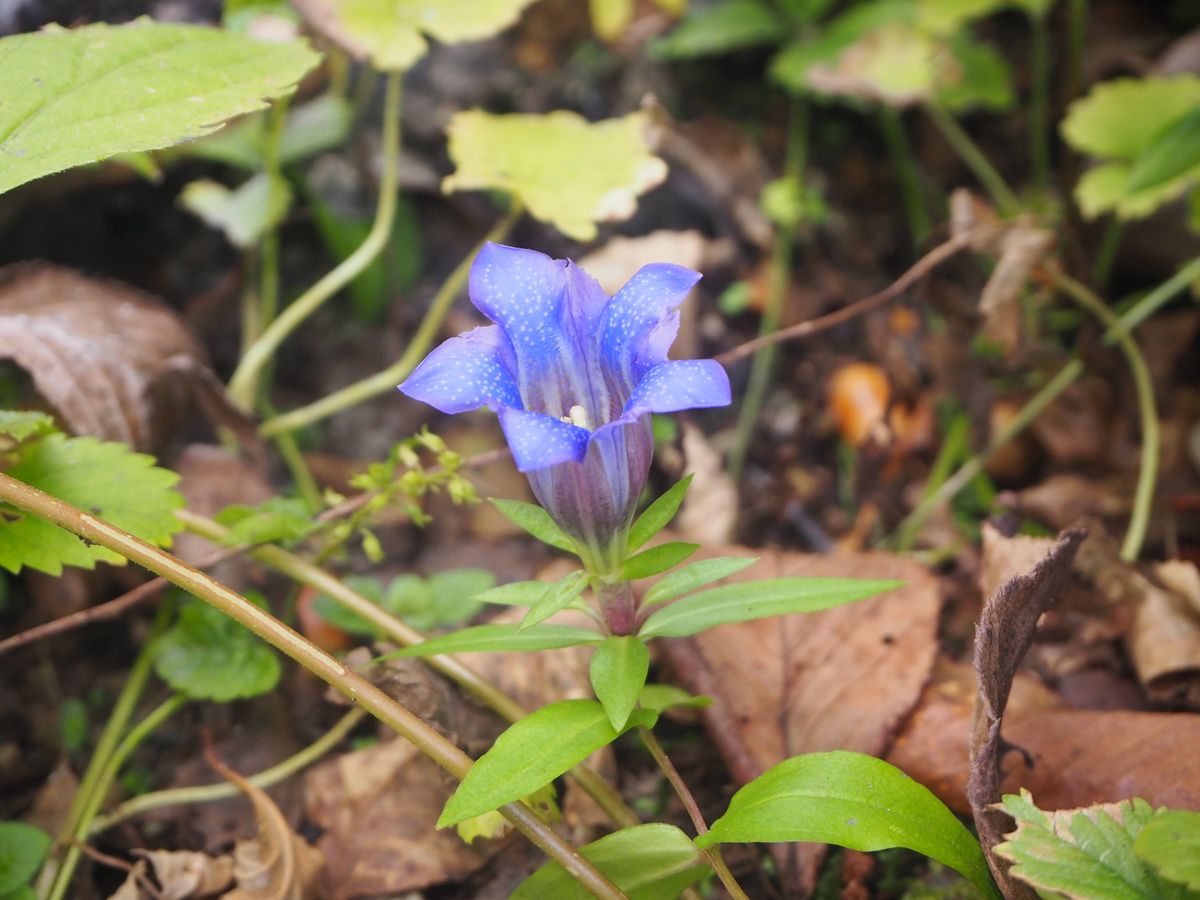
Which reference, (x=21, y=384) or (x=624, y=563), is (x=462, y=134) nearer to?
(x=21, y=384)

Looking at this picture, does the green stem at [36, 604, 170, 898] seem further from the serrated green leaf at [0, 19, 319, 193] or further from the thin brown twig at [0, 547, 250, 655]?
the serrated green leaf at [0, 19, 319, 193]

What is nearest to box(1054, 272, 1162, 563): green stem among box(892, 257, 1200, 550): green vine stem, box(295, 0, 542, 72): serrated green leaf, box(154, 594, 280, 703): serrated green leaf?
box(892, 257, 1200, 550): green vine stem

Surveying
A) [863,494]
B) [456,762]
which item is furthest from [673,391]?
[863,494]

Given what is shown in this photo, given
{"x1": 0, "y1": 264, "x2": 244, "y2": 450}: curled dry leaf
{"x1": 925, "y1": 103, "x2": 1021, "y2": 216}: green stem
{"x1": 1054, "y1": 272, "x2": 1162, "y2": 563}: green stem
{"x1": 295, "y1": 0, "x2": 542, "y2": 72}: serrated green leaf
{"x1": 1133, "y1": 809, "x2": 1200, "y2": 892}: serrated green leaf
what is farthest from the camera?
{"x1": 925, "y1": 103, "x2": 1021, "y2": 216}: green stem

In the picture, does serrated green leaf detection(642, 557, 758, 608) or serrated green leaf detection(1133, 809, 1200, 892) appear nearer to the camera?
serrated green leaf detection(1133, 809, 1200, 892)

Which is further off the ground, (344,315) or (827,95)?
(827,95)

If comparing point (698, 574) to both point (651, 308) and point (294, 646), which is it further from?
point (294, 646)
